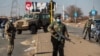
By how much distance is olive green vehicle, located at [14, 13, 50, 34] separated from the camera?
40.7 m

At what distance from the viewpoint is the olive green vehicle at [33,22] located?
40.7m

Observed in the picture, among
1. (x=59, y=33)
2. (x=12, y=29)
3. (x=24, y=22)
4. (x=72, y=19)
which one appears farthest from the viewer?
(x=72, y=19)

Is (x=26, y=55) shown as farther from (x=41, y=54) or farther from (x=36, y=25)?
(x=36, y=25)

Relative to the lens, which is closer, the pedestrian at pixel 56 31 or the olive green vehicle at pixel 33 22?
the pedestrian at pixel 56 31

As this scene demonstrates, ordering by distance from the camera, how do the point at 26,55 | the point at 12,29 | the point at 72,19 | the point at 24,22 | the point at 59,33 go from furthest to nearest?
the point at 72,19 → the point at 24,22 → the point at 26,55 → the point at 12,29 → the point at 59,33

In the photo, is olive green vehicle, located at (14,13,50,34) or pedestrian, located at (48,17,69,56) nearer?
pedestrian, located at (48,17,69,56)

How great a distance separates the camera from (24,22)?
134ft

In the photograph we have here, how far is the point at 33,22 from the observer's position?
4062cm

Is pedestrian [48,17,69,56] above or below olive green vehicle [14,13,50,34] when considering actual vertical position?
above

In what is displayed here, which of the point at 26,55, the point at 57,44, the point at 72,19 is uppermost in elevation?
the point at 57,44

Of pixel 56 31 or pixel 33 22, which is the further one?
pixel 33 22

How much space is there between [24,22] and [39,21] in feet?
5.95

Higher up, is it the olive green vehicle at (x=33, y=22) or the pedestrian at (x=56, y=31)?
the pedestrian at (x=56, y=31)

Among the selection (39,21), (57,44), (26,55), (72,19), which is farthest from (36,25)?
(72,19)
